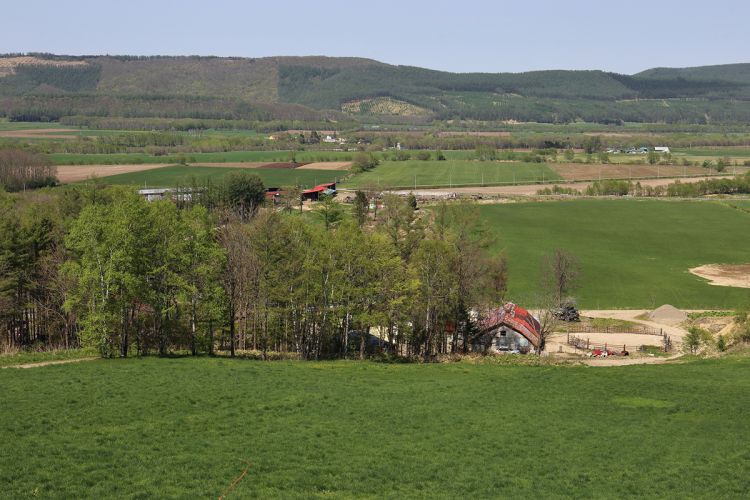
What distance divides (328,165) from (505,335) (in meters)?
138

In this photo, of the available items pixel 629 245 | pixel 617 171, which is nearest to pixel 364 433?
pixel 629 245

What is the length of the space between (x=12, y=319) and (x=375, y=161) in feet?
494

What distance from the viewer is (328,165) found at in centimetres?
18862

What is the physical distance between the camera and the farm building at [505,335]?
5406 cm

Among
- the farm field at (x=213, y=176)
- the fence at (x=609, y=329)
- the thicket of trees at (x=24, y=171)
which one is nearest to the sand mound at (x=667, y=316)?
the fence at (x=609, y=329)

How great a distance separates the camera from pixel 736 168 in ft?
643

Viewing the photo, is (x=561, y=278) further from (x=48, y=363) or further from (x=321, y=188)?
(x=321, y=188)

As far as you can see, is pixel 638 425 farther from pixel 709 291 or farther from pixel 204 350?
pixel 709 291

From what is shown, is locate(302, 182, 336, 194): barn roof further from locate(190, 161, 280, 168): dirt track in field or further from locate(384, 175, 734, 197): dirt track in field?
locate(190, 161, 280, 168): dirt track in field

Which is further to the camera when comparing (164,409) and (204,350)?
(204,350)

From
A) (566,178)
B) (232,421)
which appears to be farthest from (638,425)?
(566,178)

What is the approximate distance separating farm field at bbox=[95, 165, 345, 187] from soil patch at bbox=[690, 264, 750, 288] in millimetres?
81022

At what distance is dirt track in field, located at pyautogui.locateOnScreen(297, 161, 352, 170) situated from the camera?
18075 centimetres

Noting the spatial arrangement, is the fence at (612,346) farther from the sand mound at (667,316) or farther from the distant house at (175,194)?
the distant house at (175,194)
